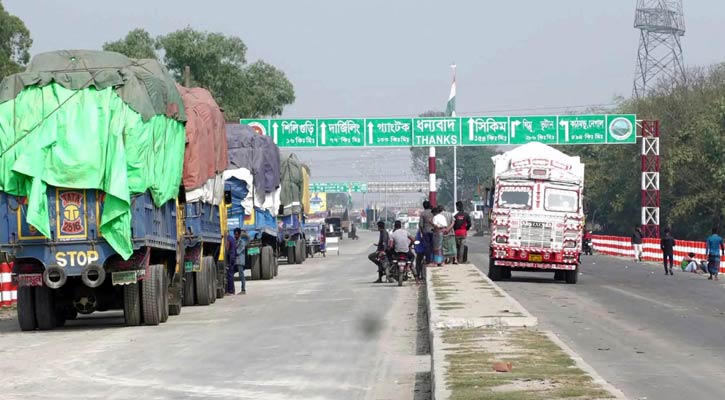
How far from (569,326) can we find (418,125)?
142ft

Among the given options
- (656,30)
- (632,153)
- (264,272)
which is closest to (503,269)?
(264,272)

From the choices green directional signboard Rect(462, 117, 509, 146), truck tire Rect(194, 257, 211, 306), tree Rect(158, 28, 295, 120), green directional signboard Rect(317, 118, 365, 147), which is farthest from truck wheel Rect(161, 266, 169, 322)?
tree Rect(158, 28, 295, 120)

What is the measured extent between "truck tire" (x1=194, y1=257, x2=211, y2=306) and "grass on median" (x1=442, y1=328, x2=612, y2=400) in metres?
11.8

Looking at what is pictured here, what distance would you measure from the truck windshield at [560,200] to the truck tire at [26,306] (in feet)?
53.8

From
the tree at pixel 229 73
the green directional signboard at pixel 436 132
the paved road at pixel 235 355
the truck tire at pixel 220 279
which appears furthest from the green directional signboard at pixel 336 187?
the paved road at pixel 235 355

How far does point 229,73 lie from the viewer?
8831 cm

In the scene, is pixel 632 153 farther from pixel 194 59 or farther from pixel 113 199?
pixel 113 199

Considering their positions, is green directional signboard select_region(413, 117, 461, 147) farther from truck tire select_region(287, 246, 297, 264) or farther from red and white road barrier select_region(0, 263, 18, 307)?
red and white road barrier select_region(0, 263, 18, 307)

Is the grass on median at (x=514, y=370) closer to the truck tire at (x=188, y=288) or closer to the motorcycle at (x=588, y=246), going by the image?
the truck tire at (x=188, y=288)

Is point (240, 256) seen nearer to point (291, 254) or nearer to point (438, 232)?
point (438, 232)

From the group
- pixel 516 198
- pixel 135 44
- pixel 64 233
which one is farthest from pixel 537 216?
pixel 135 44

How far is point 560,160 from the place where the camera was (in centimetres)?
3506

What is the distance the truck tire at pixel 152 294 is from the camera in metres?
21.3

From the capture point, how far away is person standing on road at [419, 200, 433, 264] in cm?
3512
